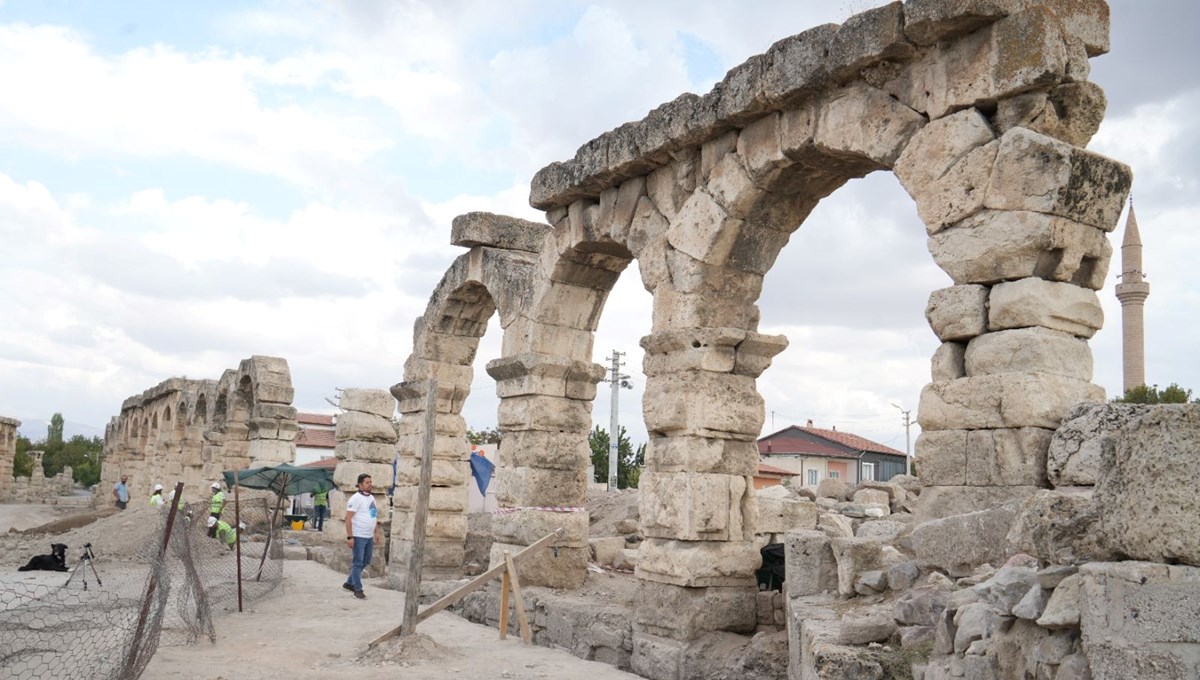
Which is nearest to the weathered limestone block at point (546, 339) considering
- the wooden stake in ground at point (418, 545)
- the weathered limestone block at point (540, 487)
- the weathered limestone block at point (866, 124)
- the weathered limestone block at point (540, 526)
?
the weathered limestone block at point (540, 487)

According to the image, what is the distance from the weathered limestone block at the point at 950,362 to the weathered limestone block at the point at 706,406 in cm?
227

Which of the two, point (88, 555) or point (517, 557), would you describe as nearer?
point (517, 557)

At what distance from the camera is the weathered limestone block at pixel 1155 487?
2768 millimetres

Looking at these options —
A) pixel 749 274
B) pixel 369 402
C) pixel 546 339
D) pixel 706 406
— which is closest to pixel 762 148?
pixel 749 274

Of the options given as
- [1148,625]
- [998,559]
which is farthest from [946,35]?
[1148,625]

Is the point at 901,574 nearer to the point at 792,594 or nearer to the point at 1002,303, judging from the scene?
the point at 792,594

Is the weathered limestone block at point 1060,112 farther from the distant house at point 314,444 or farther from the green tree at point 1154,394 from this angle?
the distant house at point 314,444

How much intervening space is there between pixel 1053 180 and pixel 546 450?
5.95 meters

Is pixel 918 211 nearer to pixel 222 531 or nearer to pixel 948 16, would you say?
pixel 948 16

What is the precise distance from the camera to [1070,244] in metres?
5.41

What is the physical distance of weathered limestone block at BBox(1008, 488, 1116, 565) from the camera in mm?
3070

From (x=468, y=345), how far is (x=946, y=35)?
857cm

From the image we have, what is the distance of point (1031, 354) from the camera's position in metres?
5.20

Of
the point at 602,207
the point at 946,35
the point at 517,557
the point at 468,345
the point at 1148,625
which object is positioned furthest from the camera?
the point at 468,345
